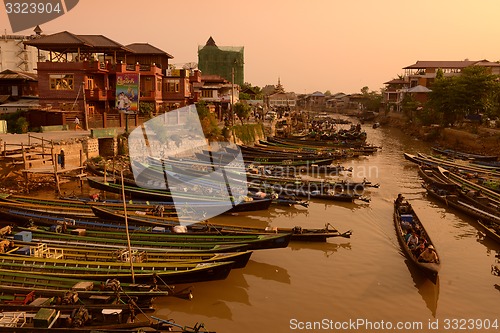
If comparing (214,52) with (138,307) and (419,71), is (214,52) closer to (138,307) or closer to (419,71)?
(419,71)

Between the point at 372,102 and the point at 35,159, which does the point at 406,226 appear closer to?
the point at 35,159

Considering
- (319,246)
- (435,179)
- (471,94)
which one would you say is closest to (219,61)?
(471,94)

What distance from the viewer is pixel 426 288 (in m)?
16.3

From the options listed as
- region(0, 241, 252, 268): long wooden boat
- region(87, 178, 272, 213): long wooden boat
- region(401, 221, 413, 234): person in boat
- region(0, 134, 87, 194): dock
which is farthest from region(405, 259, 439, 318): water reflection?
region(0, 134, 87, 194): dock

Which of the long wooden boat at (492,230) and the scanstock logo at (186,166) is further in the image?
the scanstock logo at (186,166)

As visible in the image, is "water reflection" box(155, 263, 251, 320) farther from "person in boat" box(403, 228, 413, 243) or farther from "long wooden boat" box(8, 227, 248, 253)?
"person in boat" box(403, 228, 413, 243)

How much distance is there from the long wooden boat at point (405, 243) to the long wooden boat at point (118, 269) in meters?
7.72

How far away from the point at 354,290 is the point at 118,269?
9130 mm

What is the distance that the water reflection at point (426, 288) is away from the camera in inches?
604

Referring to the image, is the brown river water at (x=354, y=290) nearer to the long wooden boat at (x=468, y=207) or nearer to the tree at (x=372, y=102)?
the long wooden boat at (x=468, y=207)

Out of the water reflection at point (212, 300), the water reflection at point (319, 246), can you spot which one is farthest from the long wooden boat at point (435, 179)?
the water reflection at point (212, 300)

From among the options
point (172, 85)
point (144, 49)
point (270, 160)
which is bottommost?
point (270, 160)

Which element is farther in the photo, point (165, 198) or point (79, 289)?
point (165, 198)

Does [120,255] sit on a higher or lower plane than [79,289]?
higher
